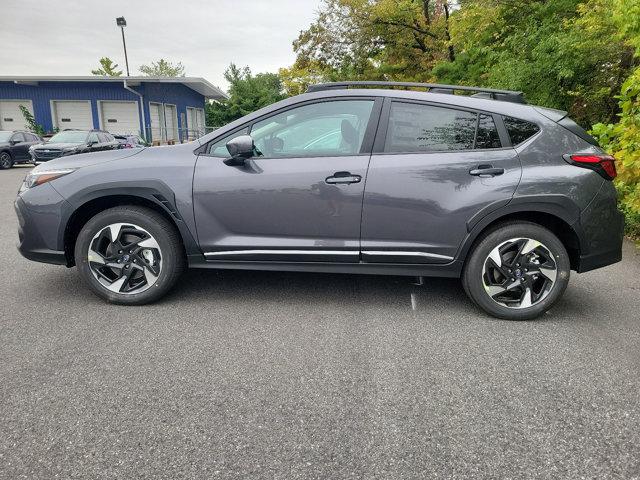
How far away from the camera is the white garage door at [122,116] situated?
2808cm

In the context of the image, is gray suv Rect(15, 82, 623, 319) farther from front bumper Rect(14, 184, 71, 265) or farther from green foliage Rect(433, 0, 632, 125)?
green foliage Rect(433, 0, 632, 125)

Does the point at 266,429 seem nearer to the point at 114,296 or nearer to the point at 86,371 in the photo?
the point at 86,371

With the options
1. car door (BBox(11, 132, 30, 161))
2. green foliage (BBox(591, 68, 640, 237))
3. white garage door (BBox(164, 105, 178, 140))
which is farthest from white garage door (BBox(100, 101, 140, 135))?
green foliage (BBox(591, 68, 640, 237))

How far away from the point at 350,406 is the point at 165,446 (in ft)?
2.96

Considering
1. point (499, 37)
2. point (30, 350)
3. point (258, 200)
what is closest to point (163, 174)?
point (258, 200)

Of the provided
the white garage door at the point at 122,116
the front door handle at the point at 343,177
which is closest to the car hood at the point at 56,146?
the white garage door at the point at 122,116

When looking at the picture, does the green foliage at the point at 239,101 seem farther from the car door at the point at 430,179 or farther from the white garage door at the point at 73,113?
the car door at the point at 430,179

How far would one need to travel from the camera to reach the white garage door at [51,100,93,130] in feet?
92.0

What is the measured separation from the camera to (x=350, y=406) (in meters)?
2.36

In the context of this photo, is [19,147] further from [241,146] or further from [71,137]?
[241,146]

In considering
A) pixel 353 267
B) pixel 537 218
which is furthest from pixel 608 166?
pixel 353 267

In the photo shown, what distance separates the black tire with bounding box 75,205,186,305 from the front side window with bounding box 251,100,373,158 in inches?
38.1

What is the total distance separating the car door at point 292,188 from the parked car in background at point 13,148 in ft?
59.4

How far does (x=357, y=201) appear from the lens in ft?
11.2
